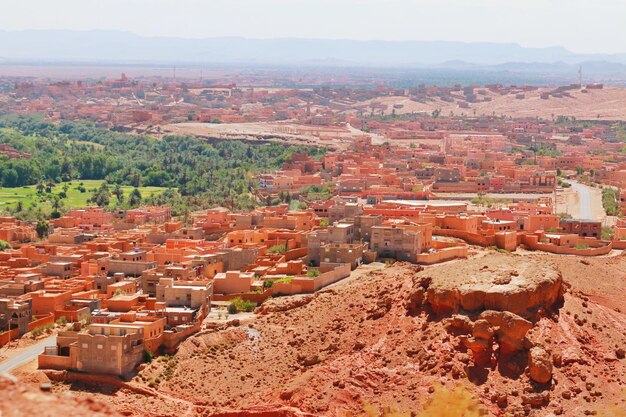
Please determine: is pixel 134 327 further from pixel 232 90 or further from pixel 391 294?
pixel 232 90

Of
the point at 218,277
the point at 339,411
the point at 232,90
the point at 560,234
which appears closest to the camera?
the point at 339,411

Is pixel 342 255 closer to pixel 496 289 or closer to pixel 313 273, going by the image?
pixel 313 273

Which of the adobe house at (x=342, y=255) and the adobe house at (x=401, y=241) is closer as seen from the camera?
the adobe house at (x=342, y=255)

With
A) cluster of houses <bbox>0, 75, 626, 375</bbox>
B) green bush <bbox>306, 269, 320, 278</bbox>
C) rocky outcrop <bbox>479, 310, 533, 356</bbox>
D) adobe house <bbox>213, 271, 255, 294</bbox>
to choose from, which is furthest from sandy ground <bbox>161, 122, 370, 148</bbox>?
rocky outcrop <bbox>479, 310, 533, 356</bbox>

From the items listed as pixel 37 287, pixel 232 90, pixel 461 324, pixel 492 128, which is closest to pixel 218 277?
pixel 37 287

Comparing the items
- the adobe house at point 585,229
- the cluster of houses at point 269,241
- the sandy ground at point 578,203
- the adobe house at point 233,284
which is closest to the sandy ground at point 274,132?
the cluster of houses at point 269,241

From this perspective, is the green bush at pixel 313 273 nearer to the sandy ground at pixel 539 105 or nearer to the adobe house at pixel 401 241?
the adobe house at pixel 401 241
